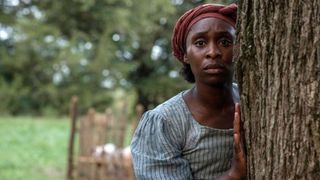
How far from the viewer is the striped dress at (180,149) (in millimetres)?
2273

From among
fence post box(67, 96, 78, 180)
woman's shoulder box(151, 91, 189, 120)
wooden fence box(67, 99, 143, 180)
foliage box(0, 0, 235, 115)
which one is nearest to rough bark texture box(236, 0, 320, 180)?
woman's shoulder box(151, 91, 189, 120)

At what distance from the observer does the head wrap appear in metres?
2.31

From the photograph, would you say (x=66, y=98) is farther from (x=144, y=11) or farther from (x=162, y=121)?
(x=162, y=121)

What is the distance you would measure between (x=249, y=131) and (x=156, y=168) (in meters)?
0.37

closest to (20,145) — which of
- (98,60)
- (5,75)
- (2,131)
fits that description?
(2,131)

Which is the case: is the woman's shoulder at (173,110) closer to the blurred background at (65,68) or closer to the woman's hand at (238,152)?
the woman's hand at (238,152)

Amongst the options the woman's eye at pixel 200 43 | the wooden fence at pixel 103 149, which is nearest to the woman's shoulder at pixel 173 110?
the woman's eye at pixel 200 43

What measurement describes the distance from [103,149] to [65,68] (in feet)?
35.3

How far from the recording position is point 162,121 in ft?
7.63

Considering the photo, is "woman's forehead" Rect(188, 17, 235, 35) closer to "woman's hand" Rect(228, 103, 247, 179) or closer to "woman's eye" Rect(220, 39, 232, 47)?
"woman's eye" Rect(220, 39, 232, 47)

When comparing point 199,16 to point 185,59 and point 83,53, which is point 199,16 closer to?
point 185,59

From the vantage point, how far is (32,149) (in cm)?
1468

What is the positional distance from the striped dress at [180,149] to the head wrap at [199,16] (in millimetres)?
275

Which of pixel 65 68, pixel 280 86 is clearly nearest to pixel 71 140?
pixel 280 86
